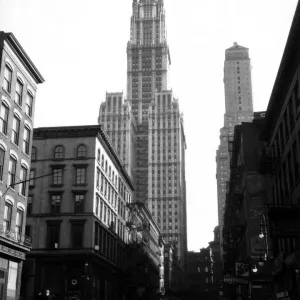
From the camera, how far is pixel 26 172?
46812 mm

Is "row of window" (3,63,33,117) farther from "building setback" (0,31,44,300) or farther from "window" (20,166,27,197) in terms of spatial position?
"window" (20,166,27,197)

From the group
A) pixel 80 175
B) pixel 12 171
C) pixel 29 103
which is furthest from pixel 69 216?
pixel 12 171

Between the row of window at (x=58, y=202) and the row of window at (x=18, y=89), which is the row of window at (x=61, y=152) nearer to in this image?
the row of window at (x=58, y=202)

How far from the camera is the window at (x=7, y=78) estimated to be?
1681 inches

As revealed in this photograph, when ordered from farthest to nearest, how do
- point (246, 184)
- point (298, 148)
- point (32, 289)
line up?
point (32, 289) < point (246, 184) < point (298, 148)

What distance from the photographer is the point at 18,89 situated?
1797 inches

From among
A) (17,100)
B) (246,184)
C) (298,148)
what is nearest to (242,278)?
(246,184)

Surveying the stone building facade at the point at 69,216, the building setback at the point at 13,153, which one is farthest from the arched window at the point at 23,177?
the stone building facade at the point at 69,216

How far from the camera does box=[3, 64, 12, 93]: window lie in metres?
42.7

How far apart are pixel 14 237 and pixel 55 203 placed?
23.9m

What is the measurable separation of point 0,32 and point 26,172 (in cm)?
1236

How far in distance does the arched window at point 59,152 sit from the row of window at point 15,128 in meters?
20.2

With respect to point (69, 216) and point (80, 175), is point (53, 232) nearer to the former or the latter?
point (69, 216)

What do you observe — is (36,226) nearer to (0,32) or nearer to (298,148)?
(0,32)
